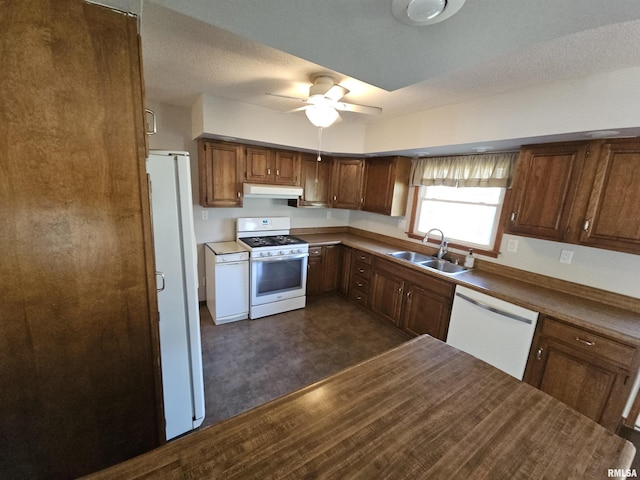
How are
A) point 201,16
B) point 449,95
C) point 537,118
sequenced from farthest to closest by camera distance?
point 449,95 → point 537,118 → point 201,16

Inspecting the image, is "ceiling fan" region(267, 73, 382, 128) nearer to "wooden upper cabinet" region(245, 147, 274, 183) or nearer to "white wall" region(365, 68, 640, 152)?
"white wall" region(365, 68, 640, 152)

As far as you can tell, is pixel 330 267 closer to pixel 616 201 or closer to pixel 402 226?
pixel 402 226

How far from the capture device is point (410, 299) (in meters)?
2.96

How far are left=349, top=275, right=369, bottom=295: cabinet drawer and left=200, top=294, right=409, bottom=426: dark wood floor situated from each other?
28cm

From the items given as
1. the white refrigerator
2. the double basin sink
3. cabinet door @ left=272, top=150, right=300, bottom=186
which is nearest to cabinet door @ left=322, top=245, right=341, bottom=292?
the double basin sink

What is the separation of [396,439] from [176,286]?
1419mm

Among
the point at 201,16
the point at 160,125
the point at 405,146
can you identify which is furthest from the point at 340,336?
the point at 160,125

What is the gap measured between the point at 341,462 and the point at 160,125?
11.3ft

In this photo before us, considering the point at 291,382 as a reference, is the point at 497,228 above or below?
above

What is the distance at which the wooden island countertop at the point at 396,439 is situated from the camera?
26.5 inches

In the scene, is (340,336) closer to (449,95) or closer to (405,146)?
(405,146)

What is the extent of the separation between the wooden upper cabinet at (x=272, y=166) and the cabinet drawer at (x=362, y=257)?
1.27 meters

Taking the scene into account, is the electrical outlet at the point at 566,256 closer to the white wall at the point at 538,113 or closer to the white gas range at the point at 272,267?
the white wall at the point at 538,113

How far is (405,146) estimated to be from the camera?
9.32 ft
